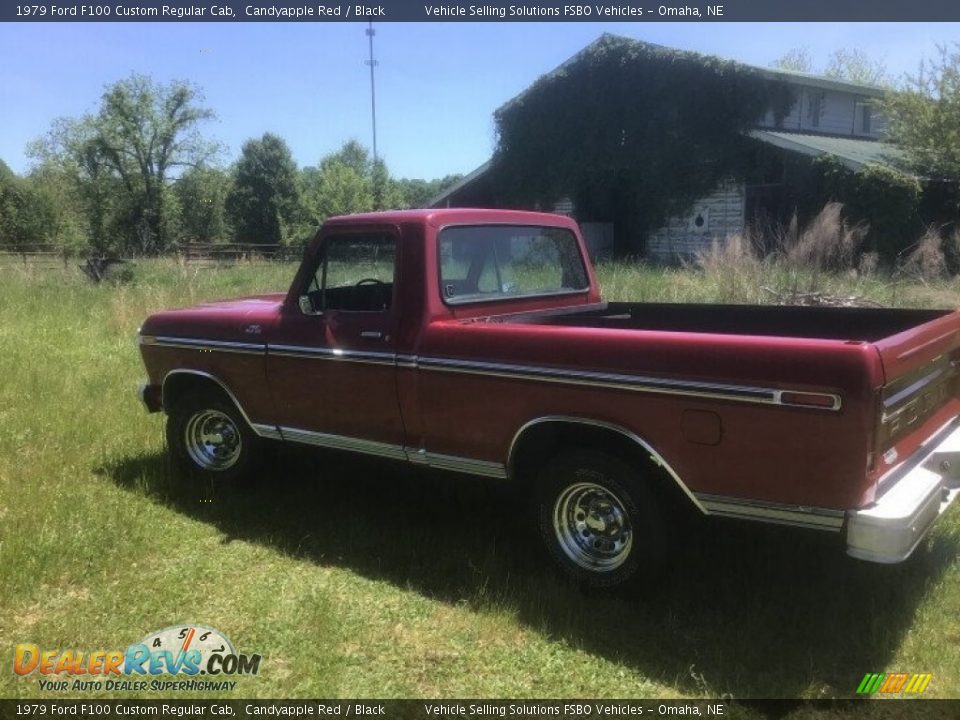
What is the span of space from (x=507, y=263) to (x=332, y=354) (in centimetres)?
124

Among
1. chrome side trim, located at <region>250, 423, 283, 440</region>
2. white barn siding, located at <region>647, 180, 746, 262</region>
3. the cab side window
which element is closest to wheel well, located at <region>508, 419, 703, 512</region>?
the cab side window

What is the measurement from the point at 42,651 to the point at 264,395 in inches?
75.0

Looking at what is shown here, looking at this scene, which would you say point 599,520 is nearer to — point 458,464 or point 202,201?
point 458,464

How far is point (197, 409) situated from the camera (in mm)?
5445

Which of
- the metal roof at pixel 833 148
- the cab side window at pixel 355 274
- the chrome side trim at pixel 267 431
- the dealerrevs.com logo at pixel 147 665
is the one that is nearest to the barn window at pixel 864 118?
the metal roof at pixel 833 148

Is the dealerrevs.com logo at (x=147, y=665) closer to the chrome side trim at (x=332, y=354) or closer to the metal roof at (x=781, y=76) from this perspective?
the chrome side trim at (x=332, y=354)

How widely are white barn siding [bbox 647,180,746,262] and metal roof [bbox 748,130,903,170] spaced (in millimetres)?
1640

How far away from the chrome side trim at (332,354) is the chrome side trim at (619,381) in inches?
10.4

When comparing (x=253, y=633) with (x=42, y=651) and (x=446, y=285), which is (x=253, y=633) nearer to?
(x=42, y=651)

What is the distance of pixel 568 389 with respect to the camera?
11.8 ft

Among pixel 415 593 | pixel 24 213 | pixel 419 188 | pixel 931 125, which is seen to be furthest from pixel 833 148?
pixel 419 188

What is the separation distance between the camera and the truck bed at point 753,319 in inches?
172

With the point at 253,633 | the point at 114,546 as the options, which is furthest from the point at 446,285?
the point at 114,546

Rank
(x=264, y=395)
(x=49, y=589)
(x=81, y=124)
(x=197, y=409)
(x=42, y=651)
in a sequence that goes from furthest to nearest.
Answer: (x=81, y=124)
(x=197, y=409)
(x=264, y=395)
(x=49, y=589)
(x=42, y=651)
